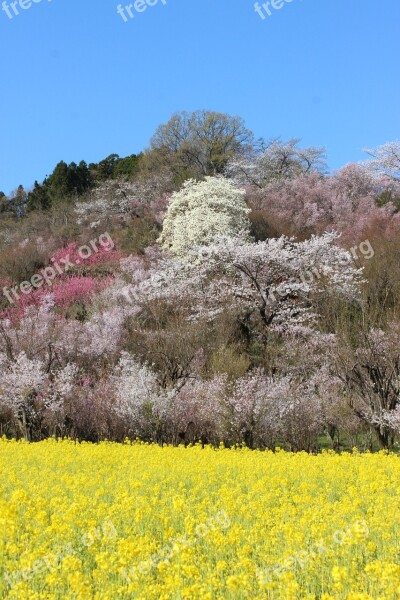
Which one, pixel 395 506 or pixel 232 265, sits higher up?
pixel 232 265

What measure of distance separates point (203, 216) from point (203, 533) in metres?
36.2

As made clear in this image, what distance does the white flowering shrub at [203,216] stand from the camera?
137 ft

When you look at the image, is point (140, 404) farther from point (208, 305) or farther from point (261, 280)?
point (261, 280)

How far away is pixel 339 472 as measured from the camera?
12211 mm

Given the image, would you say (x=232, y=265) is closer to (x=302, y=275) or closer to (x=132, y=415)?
(x=302, y=275)

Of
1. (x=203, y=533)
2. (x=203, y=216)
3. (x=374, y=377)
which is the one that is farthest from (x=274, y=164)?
(x=203, y=533)

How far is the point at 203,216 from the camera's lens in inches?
1679

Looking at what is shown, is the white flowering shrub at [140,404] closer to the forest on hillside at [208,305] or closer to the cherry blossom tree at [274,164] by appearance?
the forest on hillside at [208,305]

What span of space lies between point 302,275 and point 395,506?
2622 cm

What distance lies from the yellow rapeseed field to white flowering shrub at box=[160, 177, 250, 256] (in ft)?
95.0

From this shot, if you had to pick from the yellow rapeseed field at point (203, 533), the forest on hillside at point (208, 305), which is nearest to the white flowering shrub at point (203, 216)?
the forest on hillside at point (208, 305)

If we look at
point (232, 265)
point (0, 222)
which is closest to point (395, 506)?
point (232, 265)

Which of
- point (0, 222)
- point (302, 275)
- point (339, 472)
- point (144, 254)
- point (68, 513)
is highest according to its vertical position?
point (0, 222)

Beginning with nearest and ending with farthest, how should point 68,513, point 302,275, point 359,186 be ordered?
point 68,513
point 302,275
point 359,186
